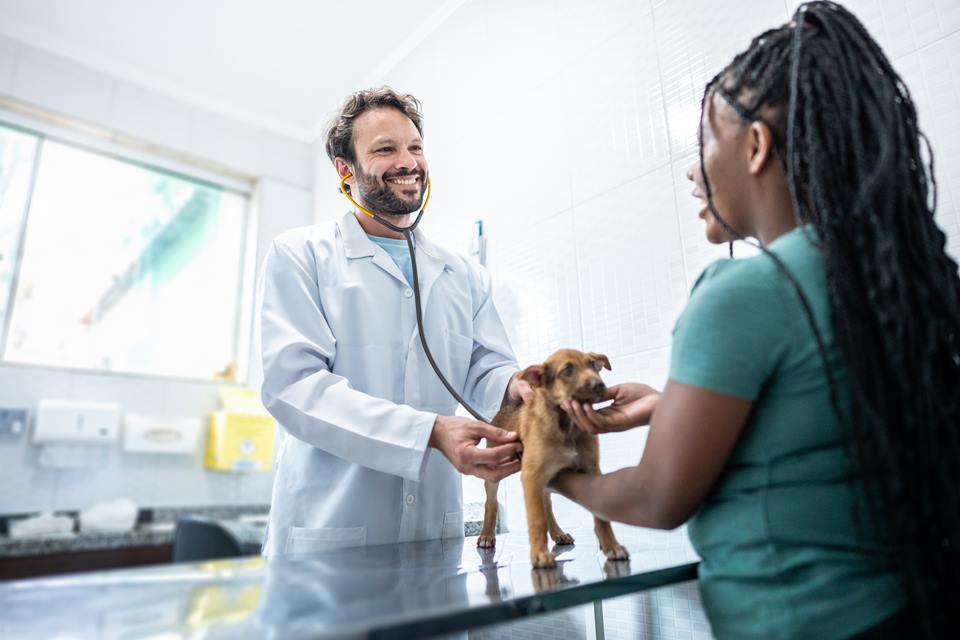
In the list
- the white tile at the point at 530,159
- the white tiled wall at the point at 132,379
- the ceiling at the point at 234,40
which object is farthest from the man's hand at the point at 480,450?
the white tiled wall at the point at 132,379

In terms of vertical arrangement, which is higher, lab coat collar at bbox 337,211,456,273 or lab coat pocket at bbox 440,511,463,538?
lab coat collar at bbox 337,211,456,273

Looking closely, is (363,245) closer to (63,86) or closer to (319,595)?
(319,595)

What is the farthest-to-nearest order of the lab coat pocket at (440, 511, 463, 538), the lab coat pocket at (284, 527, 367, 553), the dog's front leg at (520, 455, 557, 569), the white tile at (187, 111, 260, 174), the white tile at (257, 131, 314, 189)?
the white tile at (257, 131, 314, 189)
the white tile at (187, 111, 260, 174)
the lab coat pocket at (440, 511, 463, 538)
the lab coat pocket at (284, 527, 367, 553)
the dog's front leg at (520, 455, 557, 569)

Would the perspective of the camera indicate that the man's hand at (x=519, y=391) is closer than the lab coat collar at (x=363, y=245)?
Yes

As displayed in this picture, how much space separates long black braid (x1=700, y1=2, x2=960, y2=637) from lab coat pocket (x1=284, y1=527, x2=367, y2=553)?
917 mm

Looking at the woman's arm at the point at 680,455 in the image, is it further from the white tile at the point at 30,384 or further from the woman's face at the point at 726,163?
the white tile at the point at 30,384

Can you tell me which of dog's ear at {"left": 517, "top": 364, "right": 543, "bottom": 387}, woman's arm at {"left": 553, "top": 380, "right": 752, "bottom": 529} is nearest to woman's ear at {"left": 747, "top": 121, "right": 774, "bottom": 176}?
woman's arm at {"left": 553, "top": 380, "right": 752, "bottom": 529}

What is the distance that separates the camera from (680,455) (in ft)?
2.25

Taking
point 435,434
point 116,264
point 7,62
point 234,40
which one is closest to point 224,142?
point 234,40

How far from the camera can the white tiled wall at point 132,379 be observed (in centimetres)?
261

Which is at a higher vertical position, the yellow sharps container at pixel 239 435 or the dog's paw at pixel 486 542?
the yellow sharps container at pixel 239 435

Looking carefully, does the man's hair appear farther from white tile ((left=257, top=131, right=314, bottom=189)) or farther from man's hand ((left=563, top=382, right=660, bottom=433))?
white tile ((left=257, top=131, right=314, bottom=189))

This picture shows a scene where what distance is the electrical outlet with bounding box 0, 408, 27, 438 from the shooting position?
2529 millimetres

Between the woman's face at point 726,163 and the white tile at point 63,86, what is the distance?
3128 millimetres
